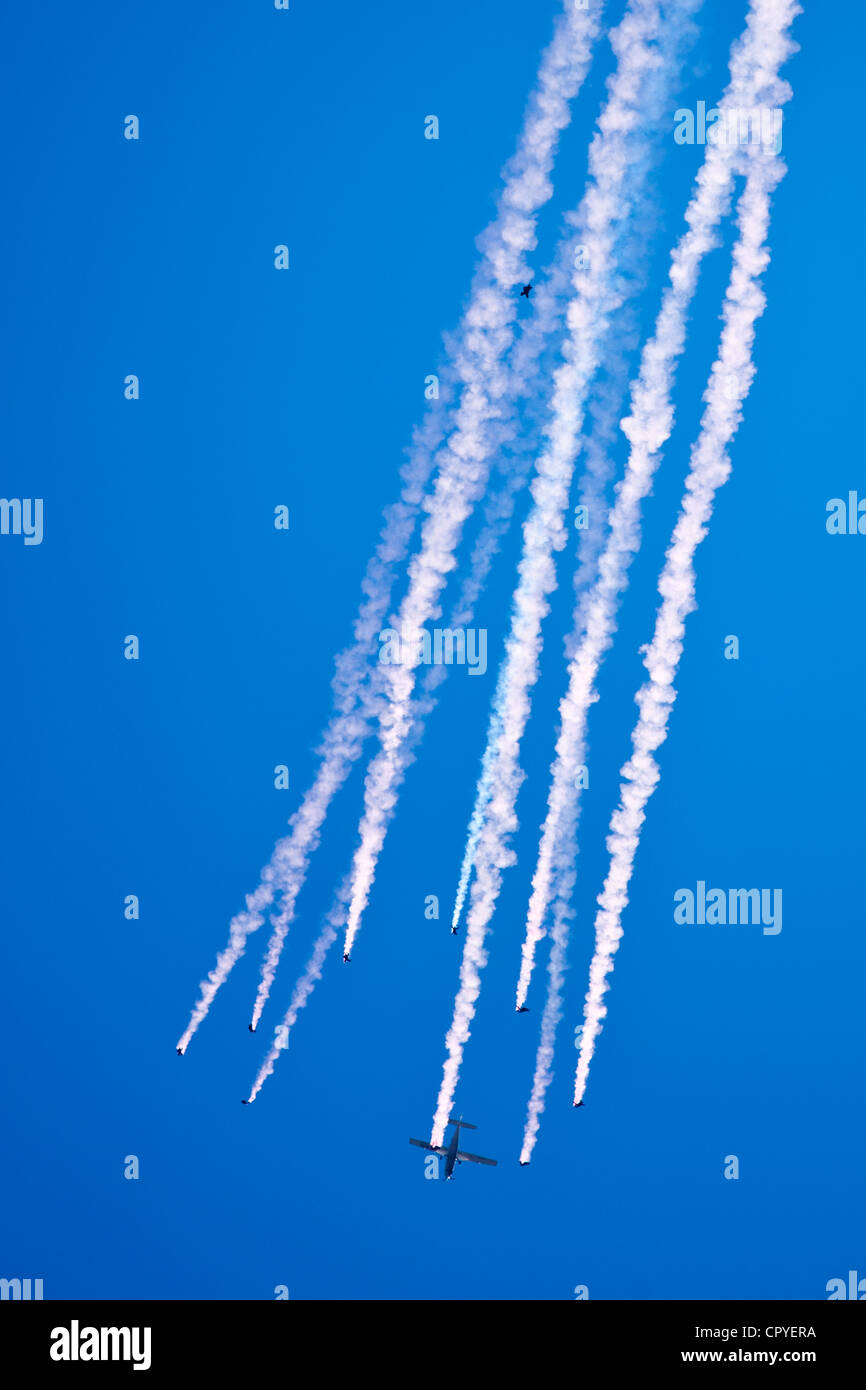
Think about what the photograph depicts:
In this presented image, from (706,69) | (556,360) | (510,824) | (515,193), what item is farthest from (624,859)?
(706,69)

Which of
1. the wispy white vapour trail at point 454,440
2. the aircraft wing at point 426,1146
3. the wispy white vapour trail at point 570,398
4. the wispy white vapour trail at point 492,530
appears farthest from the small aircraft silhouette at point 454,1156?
the wispy white vapour trail at point 454,440

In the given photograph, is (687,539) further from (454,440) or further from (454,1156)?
(454,1156)

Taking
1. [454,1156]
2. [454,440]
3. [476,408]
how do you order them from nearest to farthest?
[476,408] < [454,440] < [454,1156]

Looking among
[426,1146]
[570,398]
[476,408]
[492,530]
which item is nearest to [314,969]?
[426,1146]

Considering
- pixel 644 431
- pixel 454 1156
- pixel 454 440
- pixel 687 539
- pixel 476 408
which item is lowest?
pixel 454 1156

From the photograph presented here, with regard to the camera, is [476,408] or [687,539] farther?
[476,408]

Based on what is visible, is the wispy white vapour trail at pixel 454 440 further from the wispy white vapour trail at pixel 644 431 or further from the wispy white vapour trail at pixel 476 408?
the wispy white vapour trail at pixel 644 431
